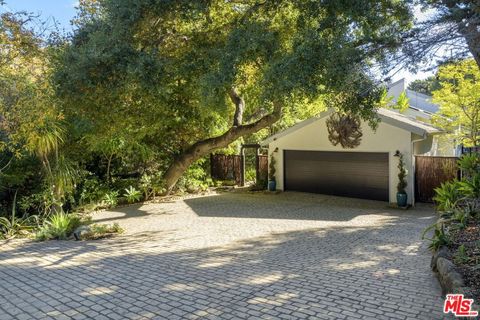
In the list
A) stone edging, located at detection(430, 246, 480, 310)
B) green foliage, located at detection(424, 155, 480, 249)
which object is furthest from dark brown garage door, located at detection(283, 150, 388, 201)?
stone edging, located at detection(430, 246, 480, 310)

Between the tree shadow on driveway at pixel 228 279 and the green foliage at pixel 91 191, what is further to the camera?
the green foliage at pixel 91 191

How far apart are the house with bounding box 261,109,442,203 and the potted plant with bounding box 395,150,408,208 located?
189 millimetres

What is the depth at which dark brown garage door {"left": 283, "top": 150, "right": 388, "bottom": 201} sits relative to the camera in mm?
→ 14680

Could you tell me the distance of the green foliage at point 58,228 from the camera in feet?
31.7

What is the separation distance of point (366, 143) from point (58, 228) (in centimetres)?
1132

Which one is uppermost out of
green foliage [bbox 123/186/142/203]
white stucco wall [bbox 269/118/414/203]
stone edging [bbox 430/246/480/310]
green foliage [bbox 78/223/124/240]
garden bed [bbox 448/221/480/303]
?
white stucco wall [bbox 269/118/414/203]

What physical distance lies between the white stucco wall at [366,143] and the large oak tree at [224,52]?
5454 millimetres

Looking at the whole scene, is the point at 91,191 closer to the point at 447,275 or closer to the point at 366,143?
the point at 366,143

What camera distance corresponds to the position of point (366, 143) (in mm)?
14758

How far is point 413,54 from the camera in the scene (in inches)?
200

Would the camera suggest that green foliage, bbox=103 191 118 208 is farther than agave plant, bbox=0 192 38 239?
Yes

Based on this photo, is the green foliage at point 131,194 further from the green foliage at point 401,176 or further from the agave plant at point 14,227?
the green foliage at point 401,176

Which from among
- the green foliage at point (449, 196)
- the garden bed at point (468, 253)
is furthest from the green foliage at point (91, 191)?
the garden bed at point (468, 253)

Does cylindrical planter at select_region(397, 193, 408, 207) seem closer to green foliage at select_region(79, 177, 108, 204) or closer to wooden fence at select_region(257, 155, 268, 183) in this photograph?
wooden fence at select_region(257, 155, 268, 183)
